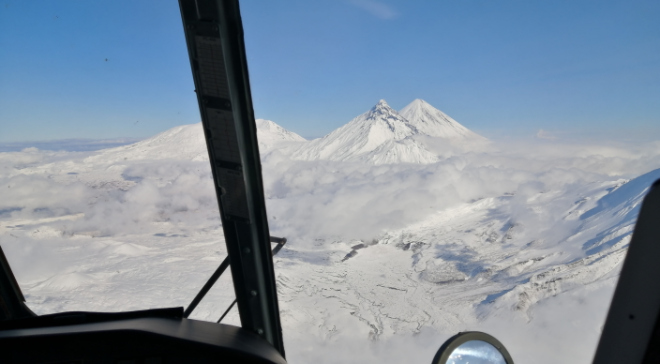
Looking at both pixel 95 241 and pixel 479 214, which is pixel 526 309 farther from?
pixel 95 241

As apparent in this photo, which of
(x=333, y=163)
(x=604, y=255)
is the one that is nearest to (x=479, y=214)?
(x=604, y=255)

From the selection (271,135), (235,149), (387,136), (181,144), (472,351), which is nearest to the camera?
(472,351)

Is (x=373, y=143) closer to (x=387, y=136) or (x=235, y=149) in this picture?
(x=387, y=136)

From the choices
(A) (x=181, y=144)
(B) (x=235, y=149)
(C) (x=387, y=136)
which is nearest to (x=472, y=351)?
(B) (x=235, y=149)

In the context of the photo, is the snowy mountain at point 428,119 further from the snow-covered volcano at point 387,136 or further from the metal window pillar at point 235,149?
the metal window pillar at point 235,149

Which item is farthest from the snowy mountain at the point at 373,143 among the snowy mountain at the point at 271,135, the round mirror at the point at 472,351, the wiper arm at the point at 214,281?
the round mirror at the point at 472,351
